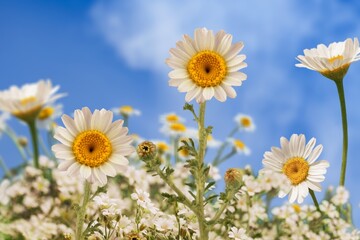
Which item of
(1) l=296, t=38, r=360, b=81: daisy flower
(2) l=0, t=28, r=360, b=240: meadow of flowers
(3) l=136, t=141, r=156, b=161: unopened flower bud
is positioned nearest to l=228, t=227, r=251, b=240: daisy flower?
(2) l=0, t=28, r=360, b=240: meadow of flowers

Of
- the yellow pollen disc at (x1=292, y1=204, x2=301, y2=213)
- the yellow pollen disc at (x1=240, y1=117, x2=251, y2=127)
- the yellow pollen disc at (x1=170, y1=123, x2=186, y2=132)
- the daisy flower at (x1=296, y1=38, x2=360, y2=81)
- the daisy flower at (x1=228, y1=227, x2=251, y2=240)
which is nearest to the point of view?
the daisy flower at (x1=228, y1=227, x2=251, y2=240)

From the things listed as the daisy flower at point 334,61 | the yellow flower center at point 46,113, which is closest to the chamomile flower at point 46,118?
the yellow flower center at point 46,113

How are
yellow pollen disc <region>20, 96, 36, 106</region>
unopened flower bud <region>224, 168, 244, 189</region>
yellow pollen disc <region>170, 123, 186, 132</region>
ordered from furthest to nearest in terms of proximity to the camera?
yellow pollen disc <region>170, 123, 186, 132</region> → yellow pollen disc <region>20, 96, 36, 106</region> → unopened flower bud <region>224, 168, 244, 189</region>

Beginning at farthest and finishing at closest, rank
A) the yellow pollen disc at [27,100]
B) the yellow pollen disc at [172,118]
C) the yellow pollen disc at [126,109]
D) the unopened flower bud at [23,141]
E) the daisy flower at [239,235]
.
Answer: the yellow pollen disc at [126,109], the yellow pollen disc at [172,118], the unopened flower bud at [23,141], the yellow pollen disc at [27,100], the daisy flower at [239,235]

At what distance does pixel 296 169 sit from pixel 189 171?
662 mm

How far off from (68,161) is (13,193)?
2142 mm

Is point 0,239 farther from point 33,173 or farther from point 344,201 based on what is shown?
point 344,201

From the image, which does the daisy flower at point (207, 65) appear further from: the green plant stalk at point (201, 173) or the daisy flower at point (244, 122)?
the daisy flower at point (244, 122)

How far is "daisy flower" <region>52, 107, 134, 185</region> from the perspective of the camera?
2.53 meters

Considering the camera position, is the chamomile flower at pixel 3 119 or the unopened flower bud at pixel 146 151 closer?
the unopened flower bud at pixel 146 151

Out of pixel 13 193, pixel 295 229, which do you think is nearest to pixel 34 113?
pixel 13 193

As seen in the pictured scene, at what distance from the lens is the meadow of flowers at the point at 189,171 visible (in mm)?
2549

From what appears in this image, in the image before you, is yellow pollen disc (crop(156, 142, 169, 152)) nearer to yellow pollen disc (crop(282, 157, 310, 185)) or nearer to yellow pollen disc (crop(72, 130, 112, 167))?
yellow pollen disc (crop(282, 157, 310, 185))

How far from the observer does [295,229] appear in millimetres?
4191
